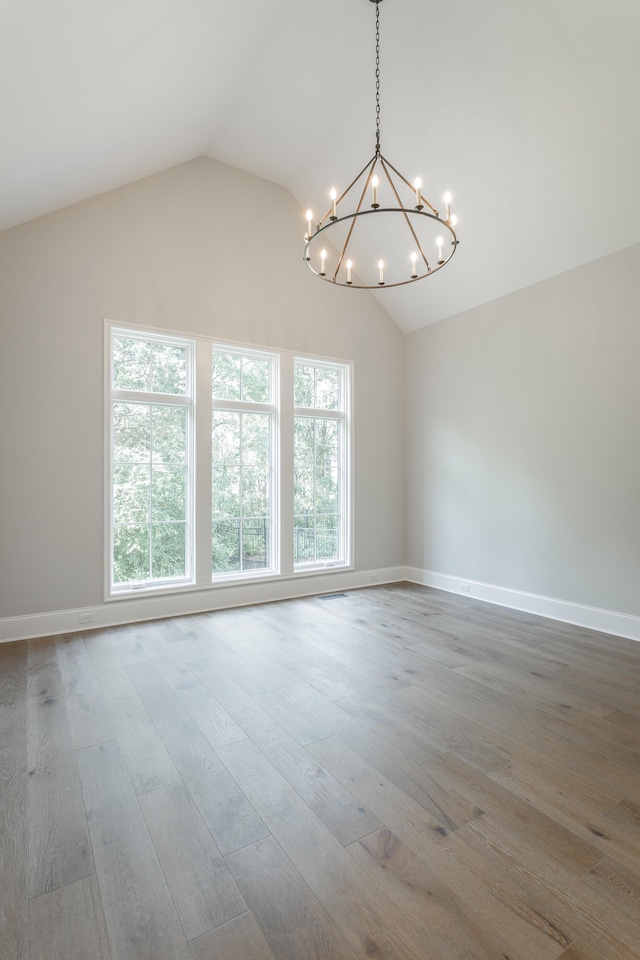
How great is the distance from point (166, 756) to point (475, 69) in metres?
4.63

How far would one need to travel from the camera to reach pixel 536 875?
1510 mm

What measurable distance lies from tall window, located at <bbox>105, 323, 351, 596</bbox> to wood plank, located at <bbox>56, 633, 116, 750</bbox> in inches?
28.2

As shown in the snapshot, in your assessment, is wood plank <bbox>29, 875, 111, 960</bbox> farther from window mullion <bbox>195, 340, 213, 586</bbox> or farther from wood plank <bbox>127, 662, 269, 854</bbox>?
window mullion <bbox>195, 340, 213, 586</bbox>

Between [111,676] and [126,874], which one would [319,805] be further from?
[111,676]

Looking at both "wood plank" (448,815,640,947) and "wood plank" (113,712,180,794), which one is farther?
"wood plank" (113,712,180,794)

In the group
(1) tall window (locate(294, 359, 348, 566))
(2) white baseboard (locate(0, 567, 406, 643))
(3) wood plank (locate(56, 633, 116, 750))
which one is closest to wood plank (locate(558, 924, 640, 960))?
(3) wood plank (locate(56, 633, 116, 750))

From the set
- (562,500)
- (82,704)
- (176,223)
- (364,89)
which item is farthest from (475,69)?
(82,704)

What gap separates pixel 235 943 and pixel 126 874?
455mm

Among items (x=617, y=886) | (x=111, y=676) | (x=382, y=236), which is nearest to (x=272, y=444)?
(x=382, y=236)

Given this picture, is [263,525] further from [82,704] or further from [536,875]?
[536,875]

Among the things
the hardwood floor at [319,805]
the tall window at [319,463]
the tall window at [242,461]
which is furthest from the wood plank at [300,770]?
the tall window at [319,463]

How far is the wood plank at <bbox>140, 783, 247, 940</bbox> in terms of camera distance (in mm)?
1376

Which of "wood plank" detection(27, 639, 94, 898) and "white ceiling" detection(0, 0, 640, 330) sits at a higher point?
"white ceiling" detection(0, 0, 640, 330)

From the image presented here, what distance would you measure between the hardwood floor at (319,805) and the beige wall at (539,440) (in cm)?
103
